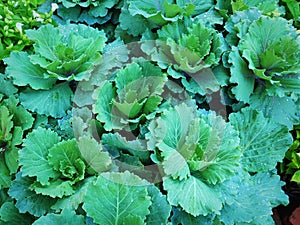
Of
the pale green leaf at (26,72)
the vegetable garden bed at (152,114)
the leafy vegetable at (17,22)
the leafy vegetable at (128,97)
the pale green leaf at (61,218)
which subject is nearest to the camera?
the pale green leaf at (61,218)

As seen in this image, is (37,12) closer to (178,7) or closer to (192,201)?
(178,7)

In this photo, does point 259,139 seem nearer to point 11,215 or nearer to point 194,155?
point 194,155

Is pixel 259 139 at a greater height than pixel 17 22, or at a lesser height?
lesser

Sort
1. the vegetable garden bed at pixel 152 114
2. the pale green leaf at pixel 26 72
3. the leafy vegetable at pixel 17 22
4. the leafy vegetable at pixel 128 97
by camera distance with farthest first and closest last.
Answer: the leafy vegetable at pixel 17 22, the pale green leaf at pixel 26 72, the leafy vegetable at pixel 128 97, the vegetable garden bed at pixel 152 114

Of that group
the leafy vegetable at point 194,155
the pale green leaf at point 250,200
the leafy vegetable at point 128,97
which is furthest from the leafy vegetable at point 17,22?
the pale green leaf at point 250,200

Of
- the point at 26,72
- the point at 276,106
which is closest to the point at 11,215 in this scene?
the point at 26,72

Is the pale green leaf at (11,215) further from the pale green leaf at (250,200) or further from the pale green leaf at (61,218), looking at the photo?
the pale green leaf at (250,200)

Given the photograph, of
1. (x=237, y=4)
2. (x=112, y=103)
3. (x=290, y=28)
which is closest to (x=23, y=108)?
(x=112, y=103)

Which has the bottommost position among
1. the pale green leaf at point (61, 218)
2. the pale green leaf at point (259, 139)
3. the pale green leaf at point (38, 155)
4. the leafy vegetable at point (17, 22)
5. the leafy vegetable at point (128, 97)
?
the pale green leaf at point (259, 139)
